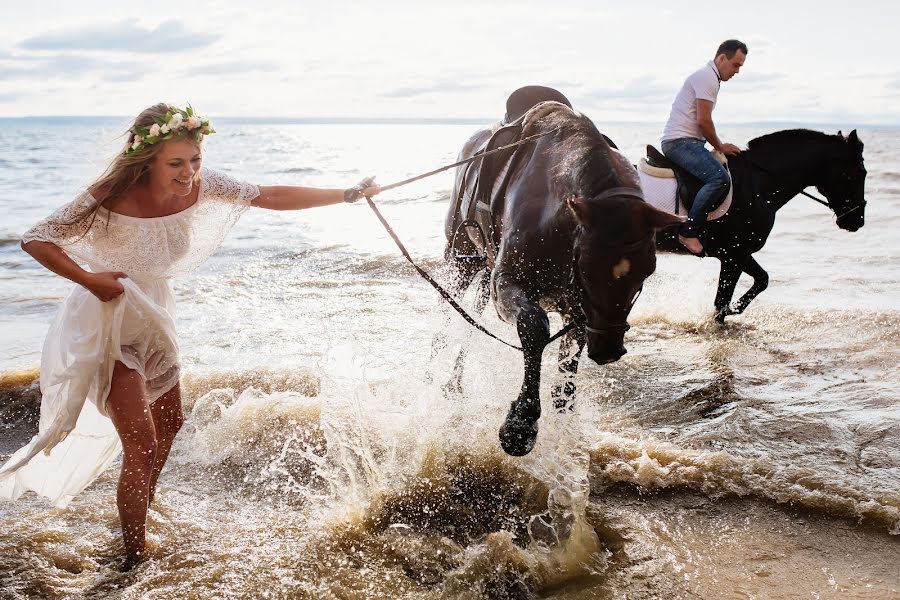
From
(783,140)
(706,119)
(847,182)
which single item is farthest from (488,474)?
(847,182)

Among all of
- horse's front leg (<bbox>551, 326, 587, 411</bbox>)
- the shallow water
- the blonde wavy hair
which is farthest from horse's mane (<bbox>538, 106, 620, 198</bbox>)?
the blonde wavy hair

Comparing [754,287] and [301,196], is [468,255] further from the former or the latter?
[754,287]

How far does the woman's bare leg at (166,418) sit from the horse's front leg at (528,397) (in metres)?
1.65

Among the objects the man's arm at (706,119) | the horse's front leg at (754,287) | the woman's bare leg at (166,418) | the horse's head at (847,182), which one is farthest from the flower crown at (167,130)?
the horse's head at (847,182)

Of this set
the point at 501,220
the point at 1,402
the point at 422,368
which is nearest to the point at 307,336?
the point at 422,368

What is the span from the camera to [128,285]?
11.1 feet

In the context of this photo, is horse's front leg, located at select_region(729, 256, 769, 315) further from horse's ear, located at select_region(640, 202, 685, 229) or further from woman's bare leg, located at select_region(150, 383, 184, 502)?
woman's bare leg, located at select_region(150, 383, 184, 502)

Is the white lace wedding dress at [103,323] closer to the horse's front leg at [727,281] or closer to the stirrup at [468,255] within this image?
the stirrup at [468,255]

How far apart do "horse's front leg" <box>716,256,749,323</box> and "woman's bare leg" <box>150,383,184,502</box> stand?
Answer: 225 inches

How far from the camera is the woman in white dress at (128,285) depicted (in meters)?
3.27

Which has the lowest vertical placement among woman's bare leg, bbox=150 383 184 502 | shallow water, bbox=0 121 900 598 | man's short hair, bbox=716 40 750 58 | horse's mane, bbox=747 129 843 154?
shallow water, bbox=0 121 900 598

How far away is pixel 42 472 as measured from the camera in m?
3.83

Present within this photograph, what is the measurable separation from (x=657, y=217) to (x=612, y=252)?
232 mm

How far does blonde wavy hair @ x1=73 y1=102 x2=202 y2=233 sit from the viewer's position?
3.28 m
